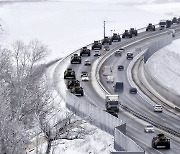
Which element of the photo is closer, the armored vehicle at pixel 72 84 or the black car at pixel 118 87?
the armored vehicle at pixel 72 84

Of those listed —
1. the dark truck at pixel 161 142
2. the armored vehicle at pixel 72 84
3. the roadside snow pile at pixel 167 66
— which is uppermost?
the dark truck at pixel 161 142

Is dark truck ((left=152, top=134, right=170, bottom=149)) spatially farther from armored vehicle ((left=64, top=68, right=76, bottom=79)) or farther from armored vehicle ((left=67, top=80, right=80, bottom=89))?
armored vehicle ((left=64, top=68, right=76, bottom=79))

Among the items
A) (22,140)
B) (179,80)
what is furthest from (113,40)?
A: (22,140)

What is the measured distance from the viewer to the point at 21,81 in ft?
265

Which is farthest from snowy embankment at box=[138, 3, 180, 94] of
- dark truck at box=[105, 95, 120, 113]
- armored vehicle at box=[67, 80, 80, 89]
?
dark truck at box=[105, 95, 120, 113]

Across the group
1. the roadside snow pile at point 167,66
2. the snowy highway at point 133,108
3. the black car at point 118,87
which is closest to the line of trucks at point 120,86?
the black car at point 118,87

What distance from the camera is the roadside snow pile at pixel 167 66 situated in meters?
119

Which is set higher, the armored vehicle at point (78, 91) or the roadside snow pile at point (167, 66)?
the armored vehicle at point (78, 91)

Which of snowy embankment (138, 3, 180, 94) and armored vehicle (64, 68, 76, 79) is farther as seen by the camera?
snowy embankment (138, 3, 180, 94)

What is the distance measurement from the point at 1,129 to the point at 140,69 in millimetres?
72063

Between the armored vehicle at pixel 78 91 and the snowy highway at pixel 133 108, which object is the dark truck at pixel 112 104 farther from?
the armored vehicle at pixel 78 91

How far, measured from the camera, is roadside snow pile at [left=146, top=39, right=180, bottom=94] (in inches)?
4700

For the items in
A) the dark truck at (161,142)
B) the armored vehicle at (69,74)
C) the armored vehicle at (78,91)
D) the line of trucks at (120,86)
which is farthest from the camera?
the armored vehicle at (69,74)

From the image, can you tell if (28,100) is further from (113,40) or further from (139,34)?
(139,34)
